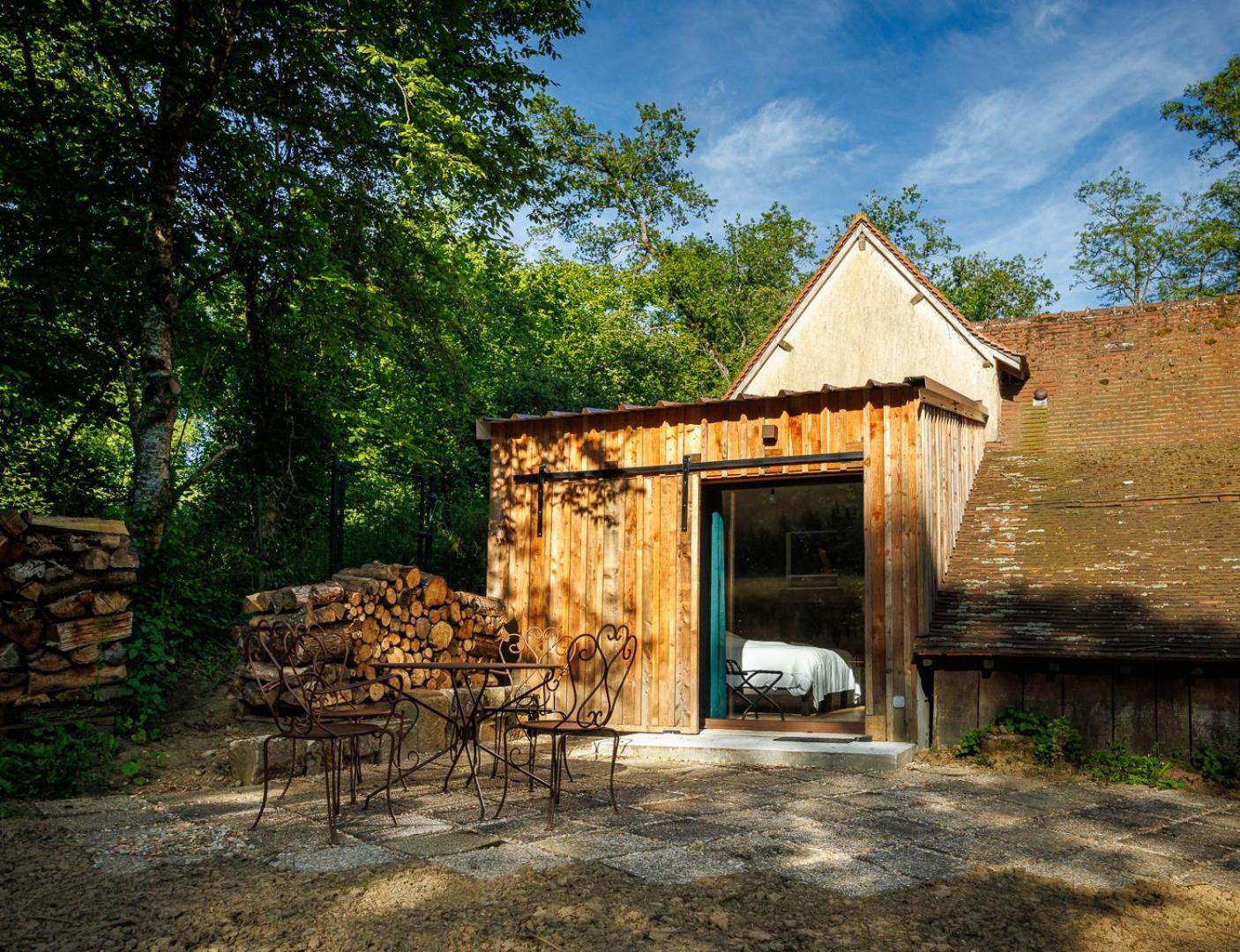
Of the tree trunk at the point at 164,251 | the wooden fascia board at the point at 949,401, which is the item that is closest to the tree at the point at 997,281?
the wooden fascia board at the point at 949,401

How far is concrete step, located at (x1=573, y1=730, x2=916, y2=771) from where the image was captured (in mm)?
7367

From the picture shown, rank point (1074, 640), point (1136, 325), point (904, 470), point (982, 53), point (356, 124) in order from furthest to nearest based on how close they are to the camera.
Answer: point (982, 53) → point (1136, 325) → point (356, 124) → point (904, 470) → point (1074, 640)

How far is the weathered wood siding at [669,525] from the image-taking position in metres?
8.05

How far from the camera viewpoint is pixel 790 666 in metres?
9.82

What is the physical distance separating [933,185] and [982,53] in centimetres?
1690

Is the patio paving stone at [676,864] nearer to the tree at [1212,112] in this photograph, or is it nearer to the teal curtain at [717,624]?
the teal curtain at [717,624]

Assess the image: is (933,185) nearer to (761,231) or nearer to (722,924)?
(761,231)

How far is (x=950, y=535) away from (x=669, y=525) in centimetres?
269

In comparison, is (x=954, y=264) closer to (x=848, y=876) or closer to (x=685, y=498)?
(x=685, y=498)

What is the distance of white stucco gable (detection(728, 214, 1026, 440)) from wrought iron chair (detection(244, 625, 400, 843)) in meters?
7.51

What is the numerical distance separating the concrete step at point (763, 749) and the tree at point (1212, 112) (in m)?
25.4

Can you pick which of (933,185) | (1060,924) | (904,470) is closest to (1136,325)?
(904,470)

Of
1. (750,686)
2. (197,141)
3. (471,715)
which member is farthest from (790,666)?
(197,141)

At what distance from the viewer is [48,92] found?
28.5 ft
